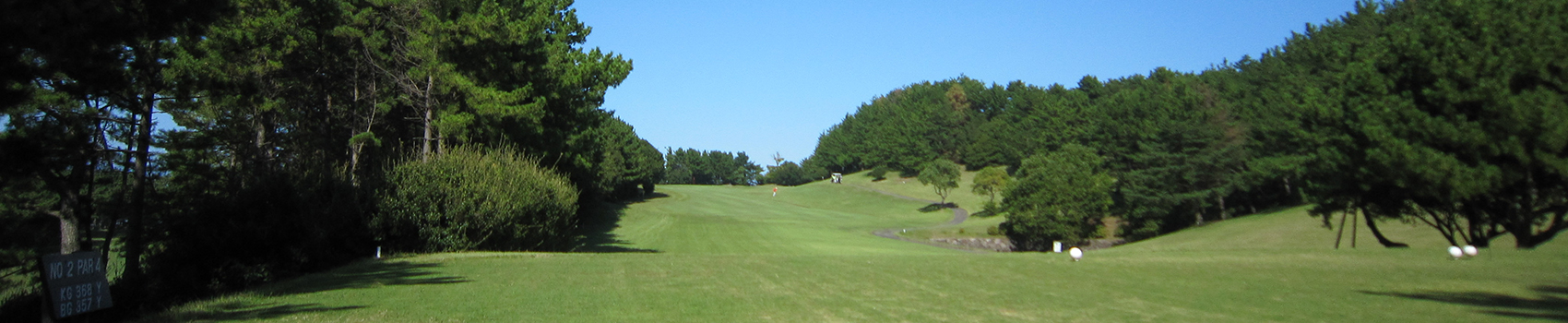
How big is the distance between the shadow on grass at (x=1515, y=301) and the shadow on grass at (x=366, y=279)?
1525cm

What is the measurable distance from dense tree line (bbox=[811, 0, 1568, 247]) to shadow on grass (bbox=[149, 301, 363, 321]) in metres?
26.7

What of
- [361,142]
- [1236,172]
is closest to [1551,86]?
[361,142]

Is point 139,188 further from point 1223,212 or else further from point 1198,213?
point 1223,212

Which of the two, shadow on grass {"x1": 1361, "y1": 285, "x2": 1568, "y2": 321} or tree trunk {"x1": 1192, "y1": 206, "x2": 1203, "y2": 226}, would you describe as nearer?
shadow on grass {"x1": 1361, "y1": 285, "x2": 1568, "y2": 321}

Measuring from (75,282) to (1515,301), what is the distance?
1670cm

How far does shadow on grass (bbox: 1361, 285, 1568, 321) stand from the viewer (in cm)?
1052

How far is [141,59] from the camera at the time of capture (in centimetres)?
1700

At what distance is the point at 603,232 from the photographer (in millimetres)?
54688

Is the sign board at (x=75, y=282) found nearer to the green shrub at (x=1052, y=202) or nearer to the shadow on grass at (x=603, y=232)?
the shadow on grass at (x=603, y=232)

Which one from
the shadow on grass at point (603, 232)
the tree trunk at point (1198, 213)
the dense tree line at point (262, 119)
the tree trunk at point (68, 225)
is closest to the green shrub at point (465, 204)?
the dense tree line at point (262, 119)

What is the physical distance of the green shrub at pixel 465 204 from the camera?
81.7 feet

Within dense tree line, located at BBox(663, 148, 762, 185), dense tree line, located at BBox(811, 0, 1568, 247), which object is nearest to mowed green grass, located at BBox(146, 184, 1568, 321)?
dense tree line, located at BBox(811, 0, 1568, 247)

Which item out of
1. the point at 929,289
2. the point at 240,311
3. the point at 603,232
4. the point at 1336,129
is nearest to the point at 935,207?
the point at 603,232

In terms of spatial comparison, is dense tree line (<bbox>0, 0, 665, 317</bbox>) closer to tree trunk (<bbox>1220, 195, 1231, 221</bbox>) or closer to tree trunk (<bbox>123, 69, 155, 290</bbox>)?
tree trunk (<bbox>123, 69, 155, 290</bbox>)
